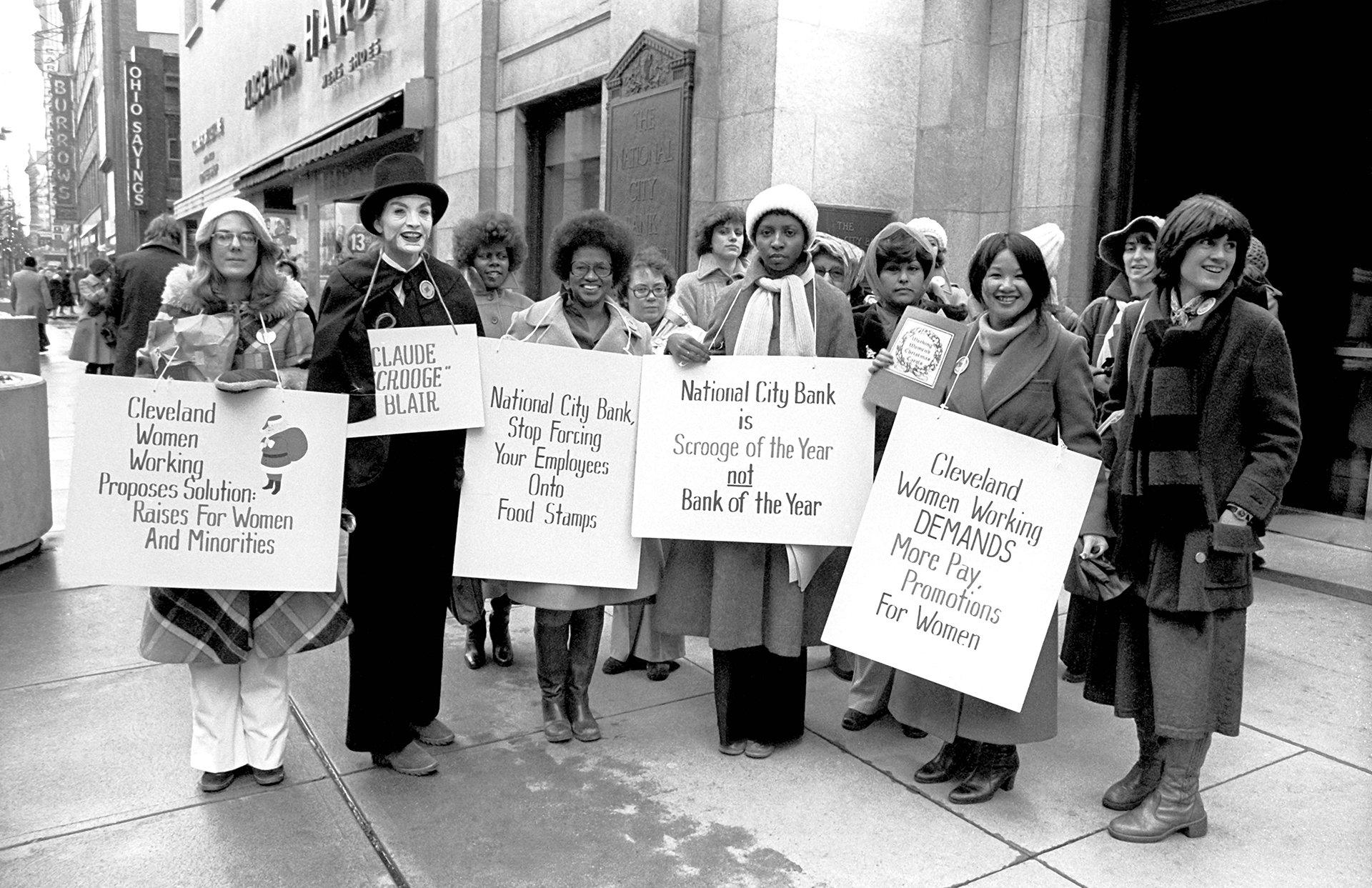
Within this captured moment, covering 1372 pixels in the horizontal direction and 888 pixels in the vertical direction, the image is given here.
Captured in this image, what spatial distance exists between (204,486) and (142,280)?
5155 mm

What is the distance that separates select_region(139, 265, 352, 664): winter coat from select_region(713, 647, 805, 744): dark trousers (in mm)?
1349

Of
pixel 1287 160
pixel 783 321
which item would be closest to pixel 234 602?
pixel 783 321

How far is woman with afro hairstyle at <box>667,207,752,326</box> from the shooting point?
5398mm

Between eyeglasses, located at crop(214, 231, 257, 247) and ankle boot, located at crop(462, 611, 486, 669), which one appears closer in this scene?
eyeglasses, located at crop(214, 231, 257, 247)

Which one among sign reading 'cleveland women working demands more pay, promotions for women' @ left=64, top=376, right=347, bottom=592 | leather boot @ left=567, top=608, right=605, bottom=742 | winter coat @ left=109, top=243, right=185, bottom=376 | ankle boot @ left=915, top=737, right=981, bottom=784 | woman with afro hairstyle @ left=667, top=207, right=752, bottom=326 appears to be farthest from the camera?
winter coat @ left=109, top=243, right=185, bottom=376

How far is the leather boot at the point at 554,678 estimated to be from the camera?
398 cm

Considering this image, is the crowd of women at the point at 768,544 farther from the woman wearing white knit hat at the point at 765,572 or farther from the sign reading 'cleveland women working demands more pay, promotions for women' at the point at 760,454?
the sign reading 'cleveland women working demands more pay, promotions for women' at the point at 760,454

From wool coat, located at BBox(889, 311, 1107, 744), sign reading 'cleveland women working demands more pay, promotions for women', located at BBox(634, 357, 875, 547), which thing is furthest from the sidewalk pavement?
sign reading 'cleveland women working demands more pay, promotions for women', located at BBox(634, 357, 875, 547)

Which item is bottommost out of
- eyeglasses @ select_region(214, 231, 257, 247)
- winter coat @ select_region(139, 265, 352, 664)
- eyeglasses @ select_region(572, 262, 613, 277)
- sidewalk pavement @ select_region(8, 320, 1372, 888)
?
sidewalk pavement @ select_region(8, 320, 1372, 888)

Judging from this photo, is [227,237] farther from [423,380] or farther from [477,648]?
[477,648]

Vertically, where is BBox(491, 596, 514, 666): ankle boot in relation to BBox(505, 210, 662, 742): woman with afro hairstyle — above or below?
below

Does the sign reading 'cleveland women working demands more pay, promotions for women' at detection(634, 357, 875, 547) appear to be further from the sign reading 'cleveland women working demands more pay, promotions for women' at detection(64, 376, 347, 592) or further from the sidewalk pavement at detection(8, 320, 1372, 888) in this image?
the sign reading 'cleveland women working demands more pay, promotions for women' at detection(64, 376, 347, 592)

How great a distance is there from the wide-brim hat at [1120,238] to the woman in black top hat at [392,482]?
305cm

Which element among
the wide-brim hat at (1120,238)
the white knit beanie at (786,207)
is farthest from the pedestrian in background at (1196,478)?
the wide-brim hat at (1120,238)
